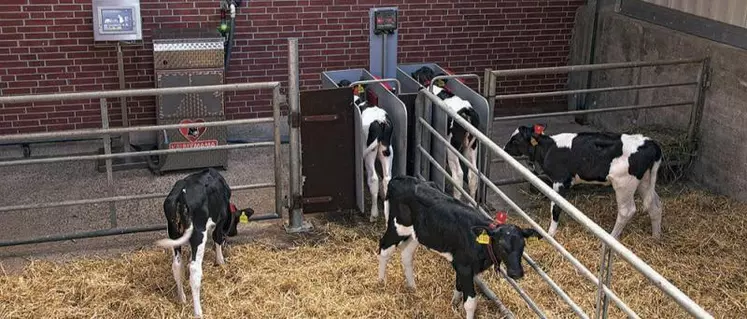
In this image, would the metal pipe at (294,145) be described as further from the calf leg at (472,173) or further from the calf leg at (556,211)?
the calf leg at (556,211)

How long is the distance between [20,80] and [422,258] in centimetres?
499

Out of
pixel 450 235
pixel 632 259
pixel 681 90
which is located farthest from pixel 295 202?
pixel 681 90

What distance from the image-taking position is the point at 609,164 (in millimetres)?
6547

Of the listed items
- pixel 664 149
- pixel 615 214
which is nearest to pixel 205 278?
pixel 615 214

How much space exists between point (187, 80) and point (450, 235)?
4.10 m

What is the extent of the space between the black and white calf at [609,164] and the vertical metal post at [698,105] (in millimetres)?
1575

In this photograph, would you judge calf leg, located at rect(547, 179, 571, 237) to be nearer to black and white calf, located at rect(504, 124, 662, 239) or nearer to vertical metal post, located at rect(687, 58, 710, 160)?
black and white calf, located at rect(504, 124, 662, 239)

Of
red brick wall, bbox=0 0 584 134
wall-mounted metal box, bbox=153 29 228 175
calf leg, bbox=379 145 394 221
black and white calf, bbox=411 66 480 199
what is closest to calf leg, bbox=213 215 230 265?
calf leg, bbox=379 145 394 221

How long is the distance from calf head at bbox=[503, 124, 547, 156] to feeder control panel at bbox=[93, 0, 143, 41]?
12.7 feet

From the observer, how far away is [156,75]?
26.8 feet

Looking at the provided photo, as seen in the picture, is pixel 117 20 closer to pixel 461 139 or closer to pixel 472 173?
pixel 461 139

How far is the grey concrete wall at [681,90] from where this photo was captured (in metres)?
7.58

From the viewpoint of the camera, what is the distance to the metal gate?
21.8ft

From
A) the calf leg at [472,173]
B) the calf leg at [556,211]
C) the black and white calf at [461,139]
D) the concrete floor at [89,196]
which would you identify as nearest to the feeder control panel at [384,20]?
the concrete floor at [89,196]
